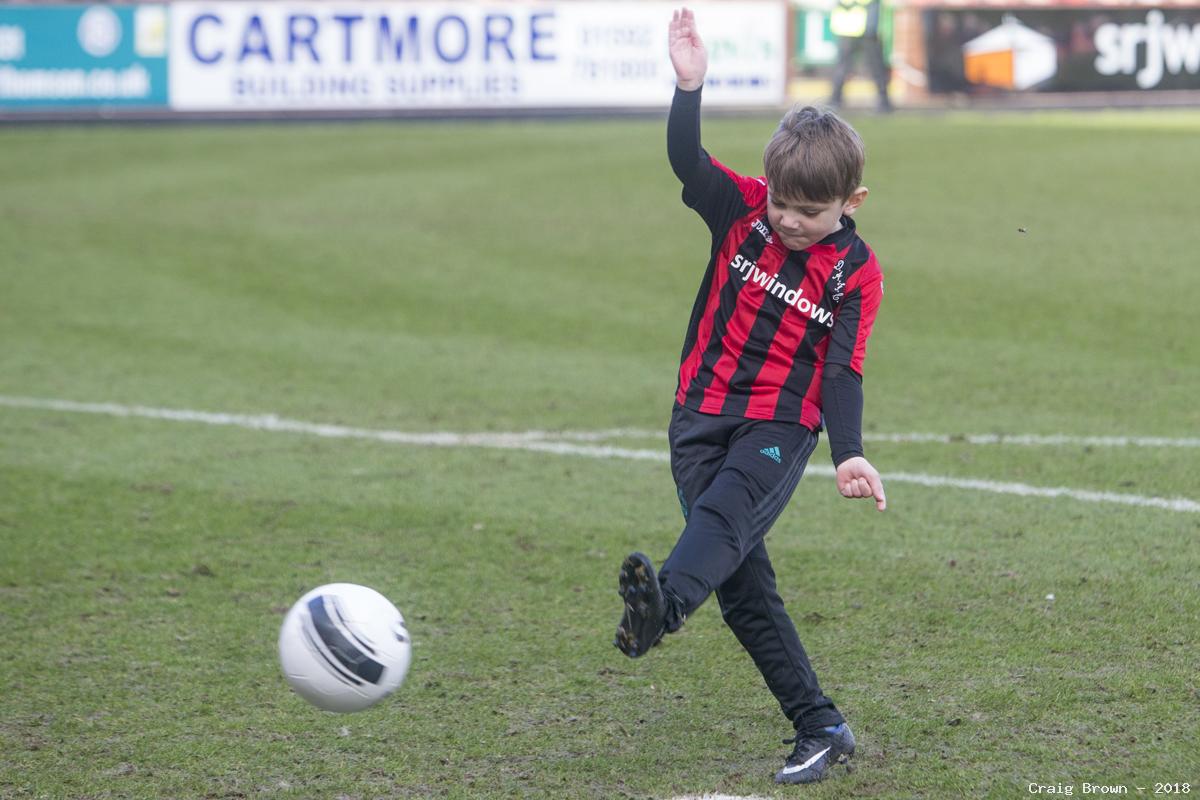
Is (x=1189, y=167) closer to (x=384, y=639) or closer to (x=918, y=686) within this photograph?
(x=918, y=686)

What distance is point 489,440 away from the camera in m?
7.90

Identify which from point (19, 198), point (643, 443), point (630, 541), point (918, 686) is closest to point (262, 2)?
point (19, 198)

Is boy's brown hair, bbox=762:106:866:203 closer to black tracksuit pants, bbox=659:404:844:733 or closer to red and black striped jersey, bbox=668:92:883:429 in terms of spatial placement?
red and black striped jersey, bbox=668:92:883:429

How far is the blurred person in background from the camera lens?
80.3ft

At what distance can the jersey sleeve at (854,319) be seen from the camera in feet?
12.7

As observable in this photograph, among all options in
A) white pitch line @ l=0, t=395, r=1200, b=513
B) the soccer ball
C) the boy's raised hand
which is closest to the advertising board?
white pitch line @ l=0, t=395, r=1200, b=513

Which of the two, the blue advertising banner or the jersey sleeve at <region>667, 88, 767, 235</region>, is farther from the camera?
the blue advertising banner

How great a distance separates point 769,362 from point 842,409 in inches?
9.1

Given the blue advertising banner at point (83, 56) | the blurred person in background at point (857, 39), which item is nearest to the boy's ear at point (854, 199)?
the blurred person in background at point (857, 39)

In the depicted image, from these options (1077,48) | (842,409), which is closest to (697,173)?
(842,409)

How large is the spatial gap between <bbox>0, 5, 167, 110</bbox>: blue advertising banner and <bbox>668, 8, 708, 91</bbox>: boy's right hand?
2131 cm

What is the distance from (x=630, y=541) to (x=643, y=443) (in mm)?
1677

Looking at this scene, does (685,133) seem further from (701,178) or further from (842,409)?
(842,409)

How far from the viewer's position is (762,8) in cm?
2455
